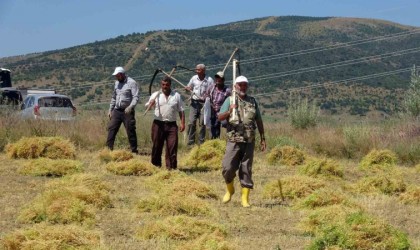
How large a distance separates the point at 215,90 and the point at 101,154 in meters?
2.50

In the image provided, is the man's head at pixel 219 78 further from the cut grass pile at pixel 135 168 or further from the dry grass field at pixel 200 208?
the cut grass pile at pixel 135 168

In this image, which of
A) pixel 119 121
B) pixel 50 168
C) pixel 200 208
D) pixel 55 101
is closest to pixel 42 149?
pixel 119 121

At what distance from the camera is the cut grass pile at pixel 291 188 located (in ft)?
37.2

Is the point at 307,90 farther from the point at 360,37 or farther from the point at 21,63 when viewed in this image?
the point at 360,37

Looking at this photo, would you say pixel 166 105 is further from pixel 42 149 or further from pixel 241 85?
pixel 241 85

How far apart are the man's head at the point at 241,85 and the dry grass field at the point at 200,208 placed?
1.47 meters

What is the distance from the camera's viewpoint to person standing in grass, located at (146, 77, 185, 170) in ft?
44.3

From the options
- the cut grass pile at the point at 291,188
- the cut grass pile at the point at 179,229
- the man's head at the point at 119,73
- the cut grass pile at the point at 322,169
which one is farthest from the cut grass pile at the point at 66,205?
the man's head at the point at 119,73

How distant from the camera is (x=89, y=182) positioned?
10.9m

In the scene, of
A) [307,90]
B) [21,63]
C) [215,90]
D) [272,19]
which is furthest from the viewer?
[272,19]

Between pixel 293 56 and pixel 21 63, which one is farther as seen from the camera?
pixel 21 63

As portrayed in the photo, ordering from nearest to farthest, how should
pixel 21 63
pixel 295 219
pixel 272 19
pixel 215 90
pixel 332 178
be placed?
pixel 295 219, pixel 332 178, pixel 215 90, pixel 21 63, pixel 272 19

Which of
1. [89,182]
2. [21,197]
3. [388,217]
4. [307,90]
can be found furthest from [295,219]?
[307,90]

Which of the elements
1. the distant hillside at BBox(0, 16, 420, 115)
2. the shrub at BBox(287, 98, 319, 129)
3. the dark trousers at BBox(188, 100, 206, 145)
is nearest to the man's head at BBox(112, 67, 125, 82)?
the dark trousers at BBox(188, 100, 206, 145)
